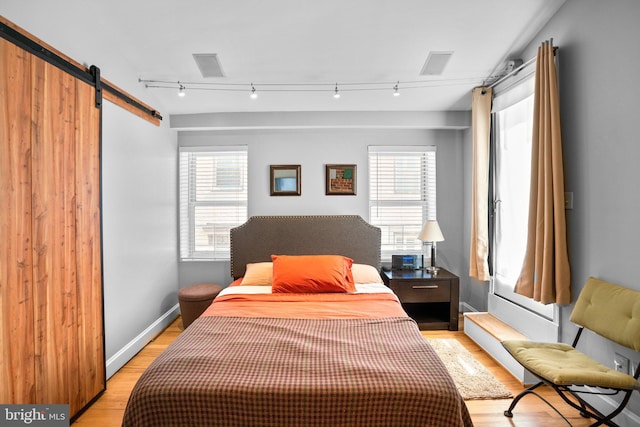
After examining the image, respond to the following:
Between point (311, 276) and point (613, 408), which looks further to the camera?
point (311, 276)

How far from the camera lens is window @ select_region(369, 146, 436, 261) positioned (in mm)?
4090

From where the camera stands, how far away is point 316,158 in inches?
159

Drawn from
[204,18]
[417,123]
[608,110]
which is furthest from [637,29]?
[204,18]

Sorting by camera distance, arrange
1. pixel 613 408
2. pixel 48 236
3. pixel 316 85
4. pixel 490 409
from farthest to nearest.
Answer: pixel 316 85, pixel 490 409, pixel 613 408, pixel 48 236

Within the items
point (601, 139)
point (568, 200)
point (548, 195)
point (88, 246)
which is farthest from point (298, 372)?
point (601, 139)

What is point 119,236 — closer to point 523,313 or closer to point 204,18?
point 204,18

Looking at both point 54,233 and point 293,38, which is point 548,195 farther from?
point 54,233

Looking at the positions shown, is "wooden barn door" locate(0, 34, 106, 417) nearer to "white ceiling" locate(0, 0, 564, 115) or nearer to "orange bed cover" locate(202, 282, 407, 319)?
"white ceiling" locate(0, 0, 564, 115)

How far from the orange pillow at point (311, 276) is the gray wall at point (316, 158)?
0.92 meters

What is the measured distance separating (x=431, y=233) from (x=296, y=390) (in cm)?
256

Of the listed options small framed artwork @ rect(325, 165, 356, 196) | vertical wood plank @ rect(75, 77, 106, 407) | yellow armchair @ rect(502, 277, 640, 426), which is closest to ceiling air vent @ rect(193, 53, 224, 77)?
vertical wood plank @ rect(75, 77, 106, 407)

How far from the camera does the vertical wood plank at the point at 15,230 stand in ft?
5.56

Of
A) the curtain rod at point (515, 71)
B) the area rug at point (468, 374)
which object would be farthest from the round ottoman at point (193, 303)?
the curtain rod at point (515, 71)

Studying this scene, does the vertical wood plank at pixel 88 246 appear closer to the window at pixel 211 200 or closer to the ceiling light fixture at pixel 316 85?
the ceiling light fixture at pixel 316 85
